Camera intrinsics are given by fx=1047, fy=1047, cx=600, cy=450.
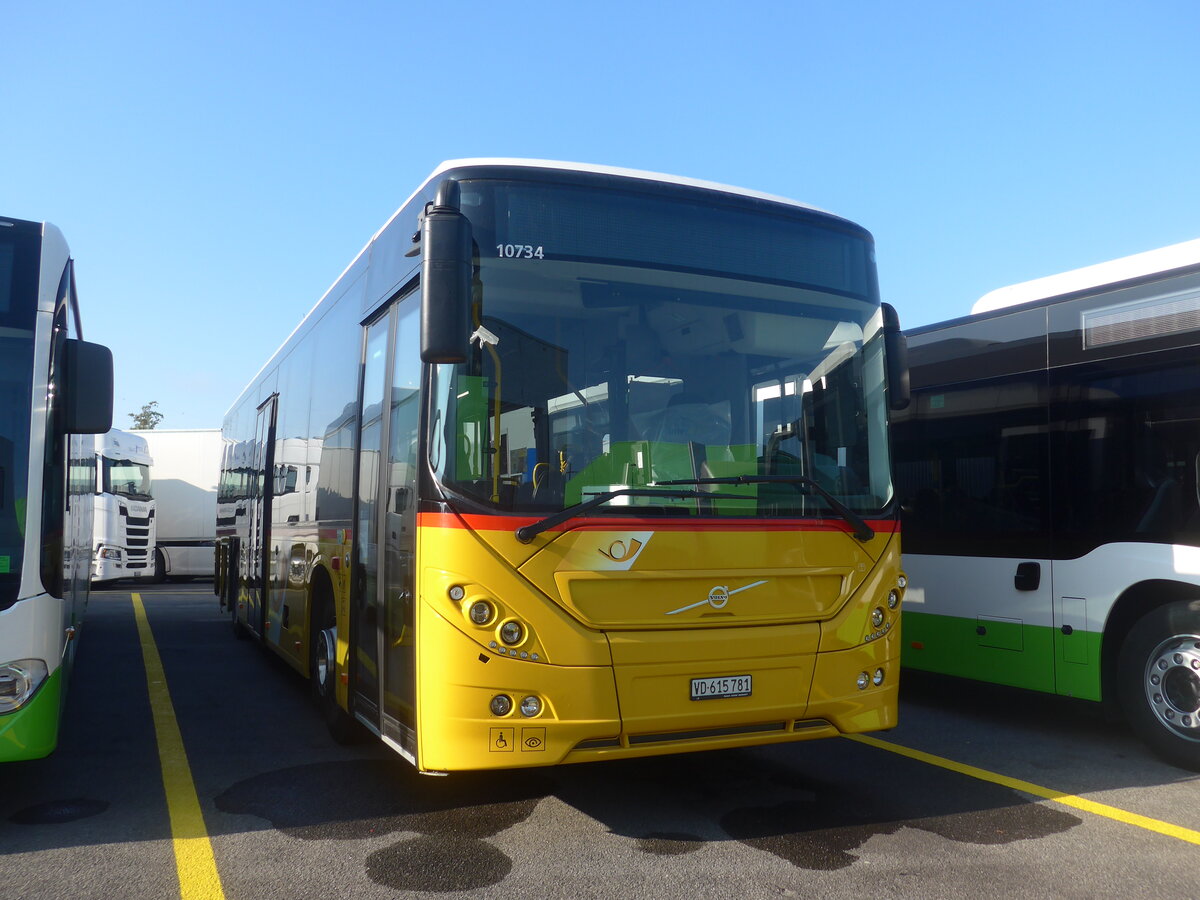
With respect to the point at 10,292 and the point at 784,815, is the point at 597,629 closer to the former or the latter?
the point at 784,815

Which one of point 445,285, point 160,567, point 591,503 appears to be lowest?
point 160,567

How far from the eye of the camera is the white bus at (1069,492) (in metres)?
6.47

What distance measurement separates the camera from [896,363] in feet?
18.6

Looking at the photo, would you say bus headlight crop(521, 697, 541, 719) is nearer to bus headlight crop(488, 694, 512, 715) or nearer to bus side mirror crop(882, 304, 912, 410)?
bus headlight crop(488, 694, 512, 715)

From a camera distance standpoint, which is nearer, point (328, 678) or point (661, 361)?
point (661, 361)

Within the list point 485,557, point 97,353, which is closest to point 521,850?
point 485,557

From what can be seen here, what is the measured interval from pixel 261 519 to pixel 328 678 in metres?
3.91

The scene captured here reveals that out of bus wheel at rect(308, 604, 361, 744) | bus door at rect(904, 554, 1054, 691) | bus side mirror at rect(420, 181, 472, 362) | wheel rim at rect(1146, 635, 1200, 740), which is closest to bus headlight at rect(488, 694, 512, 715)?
bus side mirror at rect(420, 181, 472, 362)

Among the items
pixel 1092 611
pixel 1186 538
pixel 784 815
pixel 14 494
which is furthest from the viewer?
pixel 1092 611

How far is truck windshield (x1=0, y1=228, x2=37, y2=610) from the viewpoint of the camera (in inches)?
188

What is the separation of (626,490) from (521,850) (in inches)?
66.5

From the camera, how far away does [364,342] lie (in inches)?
257

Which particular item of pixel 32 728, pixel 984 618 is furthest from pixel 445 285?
pixel 984 618

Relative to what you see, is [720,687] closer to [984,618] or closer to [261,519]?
[984,618]
